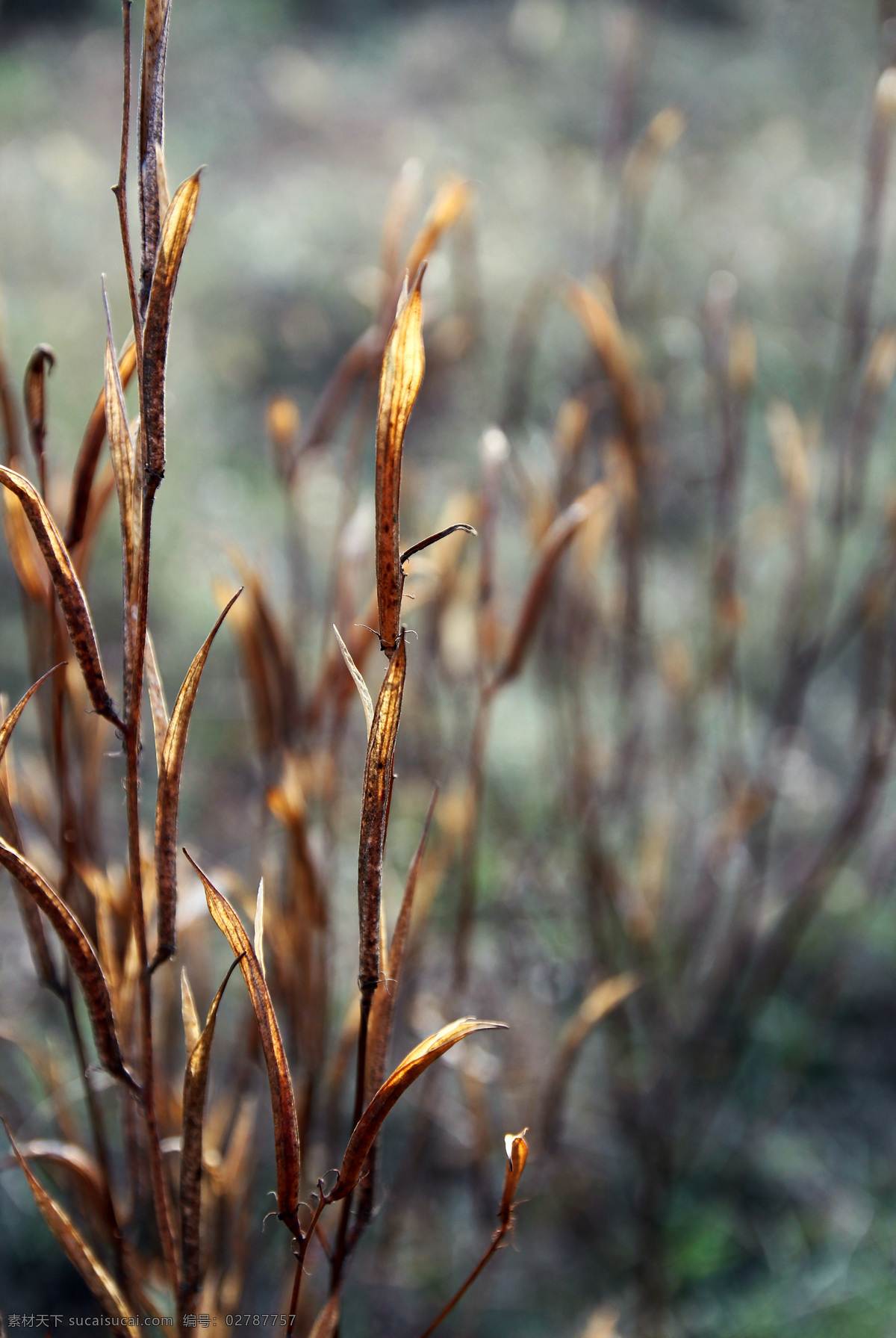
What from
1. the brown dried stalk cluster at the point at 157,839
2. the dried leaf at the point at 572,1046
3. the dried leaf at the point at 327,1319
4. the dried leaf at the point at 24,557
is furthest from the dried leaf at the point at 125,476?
the dried leaf at the point at 572,1046

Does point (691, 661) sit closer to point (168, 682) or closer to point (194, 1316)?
point (168, 682)

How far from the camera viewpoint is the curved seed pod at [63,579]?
25 centimetres

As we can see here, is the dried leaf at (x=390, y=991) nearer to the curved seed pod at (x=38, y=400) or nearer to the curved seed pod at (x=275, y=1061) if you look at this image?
the curved seed pod at (x=275, y=1061)

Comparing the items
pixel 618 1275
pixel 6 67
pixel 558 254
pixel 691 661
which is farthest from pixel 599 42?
pixel 618 1275

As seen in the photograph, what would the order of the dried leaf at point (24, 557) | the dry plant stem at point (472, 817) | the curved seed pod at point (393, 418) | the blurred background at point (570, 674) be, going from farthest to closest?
the blurred background at point (570, 674) → the dry plant stem at point (472, 817) → the dried leaf at point (24, 557) → the curved seed pod at point (393, 418)

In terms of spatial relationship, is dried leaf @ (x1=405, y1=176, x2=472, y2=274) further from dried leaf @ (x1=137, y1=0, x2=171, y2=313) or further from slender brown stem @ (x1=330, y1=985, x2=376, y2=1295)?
slender brown stem @ (x1=330, y1=985, x2=376, y2=1295)

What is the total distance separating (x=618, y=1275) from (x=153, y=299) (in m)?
0.98

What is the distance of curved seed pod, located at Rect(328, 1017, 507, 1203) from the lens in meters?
0.24

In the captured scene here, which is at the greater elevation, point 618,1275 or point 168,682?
point 168,682

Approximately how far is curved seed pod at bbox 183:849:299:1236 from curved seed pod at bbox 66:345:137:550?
0.44 feet

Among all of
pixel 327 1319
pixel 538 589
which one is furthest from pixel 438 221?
pixel 327 1319

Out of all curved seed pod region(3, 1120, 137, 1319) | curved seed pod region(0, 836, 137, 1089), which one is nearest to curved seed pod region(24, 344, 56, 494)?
curved seed pod region(0, 836, 137, 1089)

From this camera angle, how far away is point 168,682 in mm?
1566

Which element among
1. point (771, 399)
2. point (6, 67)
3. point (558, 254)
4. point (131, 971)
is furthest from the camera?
point (6, 67)
